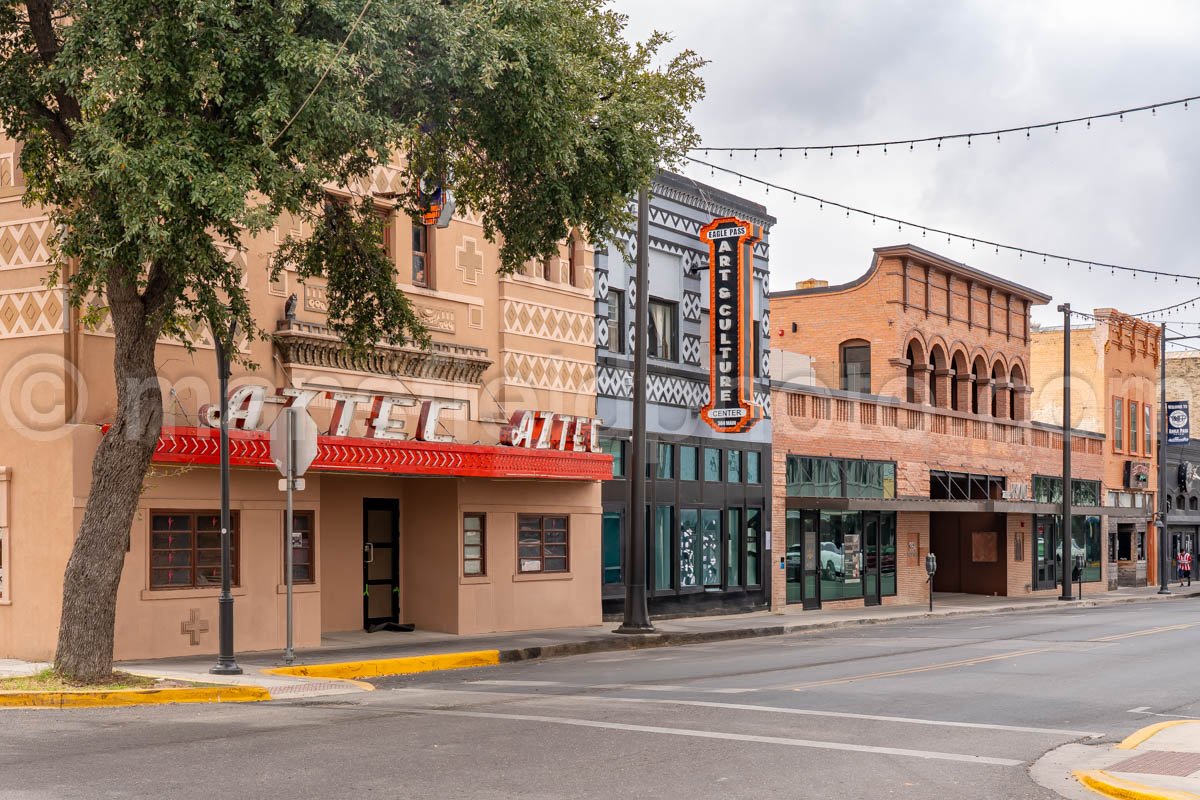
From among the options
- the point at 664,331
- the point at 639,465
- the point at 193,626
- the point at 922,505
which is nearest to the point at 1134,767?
the point at 193,626

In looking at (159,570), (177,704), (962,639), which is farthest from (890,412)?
(177,704)

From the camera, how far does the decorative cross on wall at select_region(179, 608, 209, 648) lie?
60.8 feet

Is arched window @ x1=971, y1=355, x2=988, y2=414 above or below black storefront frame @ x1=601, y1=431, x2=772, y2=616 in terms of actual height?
above

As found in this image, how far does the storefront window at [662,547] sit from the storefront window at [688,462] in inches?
36.0

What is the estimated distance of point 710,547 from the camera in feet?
98.7

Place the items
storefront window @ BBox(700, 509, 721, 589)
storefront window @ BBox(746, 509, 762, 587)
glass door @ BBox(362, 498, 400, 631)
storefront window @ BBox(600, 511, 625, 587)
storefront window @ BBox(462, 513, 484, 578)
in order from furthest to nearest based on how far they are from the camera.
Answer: storefront window @ BBox(746, 509, 762, 587)
storefront window @ BBox(700, 509, 721, 589)
storefront window @ BBox(600, 511, 625, 587)
storefront window @ BBox(462, 513, 484, 578)
glass door @ BBox(362, 498, 400, 631)

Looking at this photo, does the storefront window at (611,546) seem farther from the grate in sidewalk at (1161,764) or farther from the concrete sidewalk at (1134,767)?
the grate in sidewalk at (1161,764)

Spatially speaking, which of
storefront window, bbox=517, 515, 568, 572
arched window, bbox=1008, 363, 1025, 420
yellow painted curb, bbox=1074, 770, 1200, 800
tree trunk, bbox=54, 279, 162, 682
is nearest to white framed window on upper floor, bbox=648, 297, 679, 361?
storefront window, bbox=517, 515, 568, 572

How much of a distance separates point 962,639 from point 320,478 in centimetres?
1166

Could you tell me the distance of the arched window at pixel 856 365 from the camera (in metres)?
39.2

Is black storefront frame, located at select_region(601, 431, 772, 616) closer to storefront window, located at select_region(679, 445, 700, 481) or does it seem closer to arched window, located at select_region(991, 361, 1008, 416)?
storefront window, located at select_region(679, 445, 700, 481)

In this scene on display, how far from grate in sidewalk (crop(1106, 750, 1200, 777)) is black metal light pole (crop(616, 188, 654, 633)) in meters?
12.9

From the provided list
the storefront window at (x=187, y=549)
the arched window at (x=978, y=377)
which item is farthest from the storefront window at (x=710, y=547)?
the arched window at (x=978, y=377)

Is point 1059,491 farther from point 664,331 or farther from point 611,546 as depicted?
point 611,546
